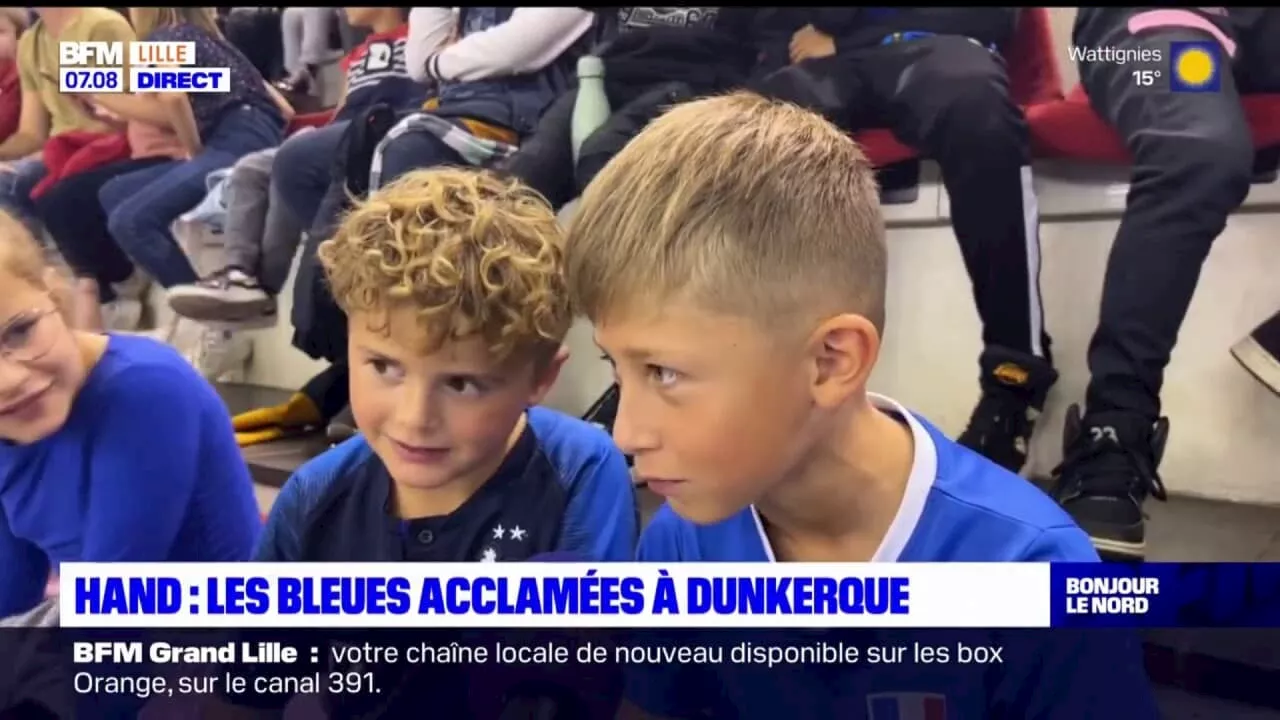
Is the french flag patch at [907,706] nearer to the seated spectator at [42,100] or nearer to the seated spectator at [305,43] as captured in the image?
the seated spectator at [305,43]

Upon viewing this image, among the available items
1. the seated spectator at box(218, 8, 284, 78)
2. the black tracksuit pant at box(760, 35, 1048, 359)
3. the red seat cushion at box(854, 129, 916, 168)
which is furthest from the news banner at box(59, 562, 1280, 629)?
the seated spectator at box(218, 8, 284, 78)

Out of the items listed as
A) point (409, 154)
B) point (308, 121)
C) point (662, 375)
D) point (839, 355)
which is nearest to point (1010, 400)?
point (839, 355)

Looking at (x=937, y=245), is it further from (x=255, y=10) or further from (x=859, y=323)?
(x=255, y=10)

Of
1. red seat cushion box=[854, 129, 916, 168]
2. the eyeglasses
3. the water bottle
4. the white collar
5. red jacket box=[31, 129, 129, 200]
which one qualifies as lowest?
the white collar

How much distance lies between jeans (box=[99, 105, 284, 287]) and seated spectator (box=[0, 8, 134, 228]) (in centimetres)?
6

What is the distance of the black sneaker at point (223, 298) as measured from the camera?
94 cm

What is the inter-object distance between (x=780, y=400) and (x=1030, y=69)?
1.13 feet

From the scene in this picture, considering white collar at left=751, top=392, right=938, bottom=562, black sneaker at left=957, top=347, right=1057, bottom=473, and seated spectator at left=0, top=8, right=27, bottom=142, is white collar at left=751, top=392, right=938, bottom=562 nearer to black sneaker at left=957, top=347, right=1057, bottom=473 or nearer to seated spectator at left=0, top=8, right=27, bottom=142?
black sneaker at left=957, top=347, right=1057, bottom=473

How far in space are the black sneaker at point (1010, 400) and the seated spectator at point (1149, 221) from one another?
3 cm

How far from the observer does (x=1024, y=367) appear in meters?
0.88

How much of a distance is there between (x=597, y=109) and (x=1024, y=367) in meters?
0.40

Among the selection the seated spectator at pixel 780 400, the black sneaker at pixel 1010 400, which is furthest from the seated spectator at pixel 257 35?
the black sneaker at pixel 1010 400

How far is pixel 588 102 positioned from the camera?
0.90 meters

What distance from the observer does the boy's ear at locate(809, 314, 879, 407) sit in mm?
758
